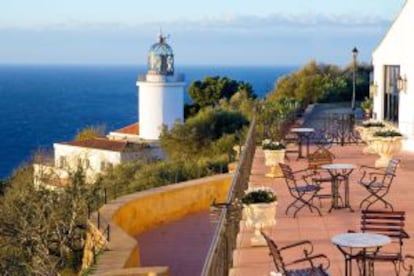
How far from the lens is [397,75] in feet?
64.7

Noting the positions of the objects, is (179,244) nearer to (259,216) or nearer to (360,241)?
(259,216)

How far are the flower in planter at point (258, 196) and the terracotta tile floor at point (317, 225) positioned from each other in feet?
1.95

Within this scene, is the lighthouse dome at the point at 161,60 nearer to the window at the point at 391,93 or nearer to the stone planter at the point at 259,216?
the window at the point at 391,93

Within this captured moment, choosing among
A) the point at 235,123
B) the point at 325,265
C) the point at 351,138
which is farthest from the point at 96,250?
the point at 235,123

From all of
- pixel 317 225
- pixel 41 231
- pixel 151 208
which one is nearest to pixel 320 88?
pixel 151 208

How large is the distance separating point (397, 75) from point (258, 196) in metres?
11.6

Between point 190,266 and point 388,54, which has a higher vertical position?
point 388,54

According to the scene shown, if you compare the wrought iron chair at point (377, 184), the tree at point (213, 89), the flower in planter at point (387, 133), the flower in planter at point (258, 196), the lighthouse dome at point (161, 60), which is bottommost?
the wrought iron chair at point (377, 184)

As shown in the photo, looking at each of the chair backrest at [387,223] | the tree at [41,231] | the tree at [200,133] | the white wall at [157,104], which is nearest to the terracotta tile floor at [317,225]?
the chair backrest at [387,223]

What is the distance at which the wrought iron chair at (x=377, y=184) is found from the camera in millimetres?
11432

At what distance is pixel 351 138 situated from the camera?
20531mm

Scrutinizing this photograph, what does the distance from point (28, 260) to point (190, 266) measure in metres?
3.06

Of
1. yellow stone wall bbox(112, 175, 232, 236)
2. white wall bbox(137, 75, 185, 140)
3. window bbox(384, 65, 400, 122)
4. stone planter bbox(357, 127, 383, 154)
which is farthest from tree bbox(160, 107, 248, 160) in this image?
yellow stone wall bbox(112, 175, 232, 236)

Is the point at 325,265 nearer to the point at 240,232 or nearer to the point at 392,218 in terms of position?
the point at 392,218
